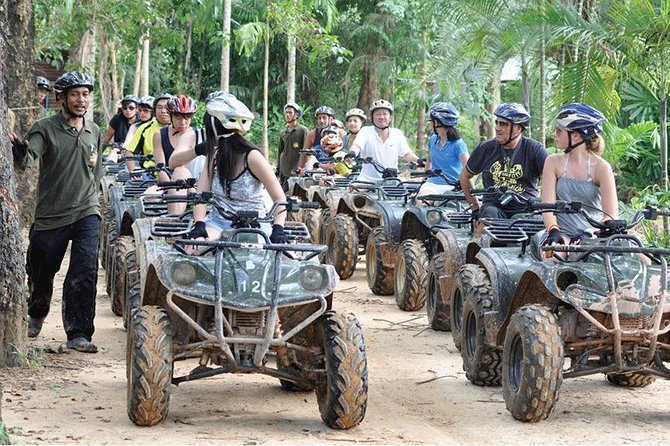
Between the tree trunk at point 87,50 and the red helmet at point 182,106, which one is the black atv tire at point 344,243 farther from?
the tree trunk at point 87,50

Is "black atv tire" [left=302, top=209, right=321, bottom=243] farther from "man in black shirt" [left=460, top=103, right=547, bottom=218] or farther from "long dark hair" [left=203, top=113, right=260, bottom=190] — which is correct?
"long dark hair" [left=203, top=113, right=260, bottom=190]

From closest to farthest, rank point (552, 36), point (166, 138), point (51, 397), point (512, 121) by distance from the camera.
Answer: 1. point (51, 397)
2. point (512, 121)
3. point (166, 138)
4. point (552, 36)

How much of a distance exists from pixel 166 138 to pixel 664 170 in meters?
6.93

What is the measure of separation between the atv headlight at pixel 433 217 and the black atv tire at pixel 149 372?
18.4ft

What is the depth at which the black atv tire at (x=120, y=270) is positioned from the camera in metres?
10.8

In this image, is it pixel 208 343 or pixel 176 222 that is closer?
pixel 208 343

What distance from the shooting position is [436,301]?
1102 cm

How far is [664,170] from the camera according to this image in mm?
15547

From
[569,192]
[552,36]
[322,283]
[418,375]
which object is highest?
[552,36]

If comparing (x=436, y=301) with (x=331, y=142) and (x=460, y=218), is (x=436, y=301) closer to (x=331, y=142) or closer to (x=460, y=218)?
(x=460, y=218)

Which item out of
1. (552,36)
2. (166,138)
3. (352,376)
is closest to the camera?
(352,376)

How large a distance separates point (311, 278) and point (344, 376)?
67 cm

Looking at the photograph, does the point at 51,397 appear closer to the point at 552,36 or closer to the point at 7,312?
the point at 7,312

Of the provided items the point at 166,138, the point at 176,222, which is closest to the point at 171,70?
the point at 166,138
